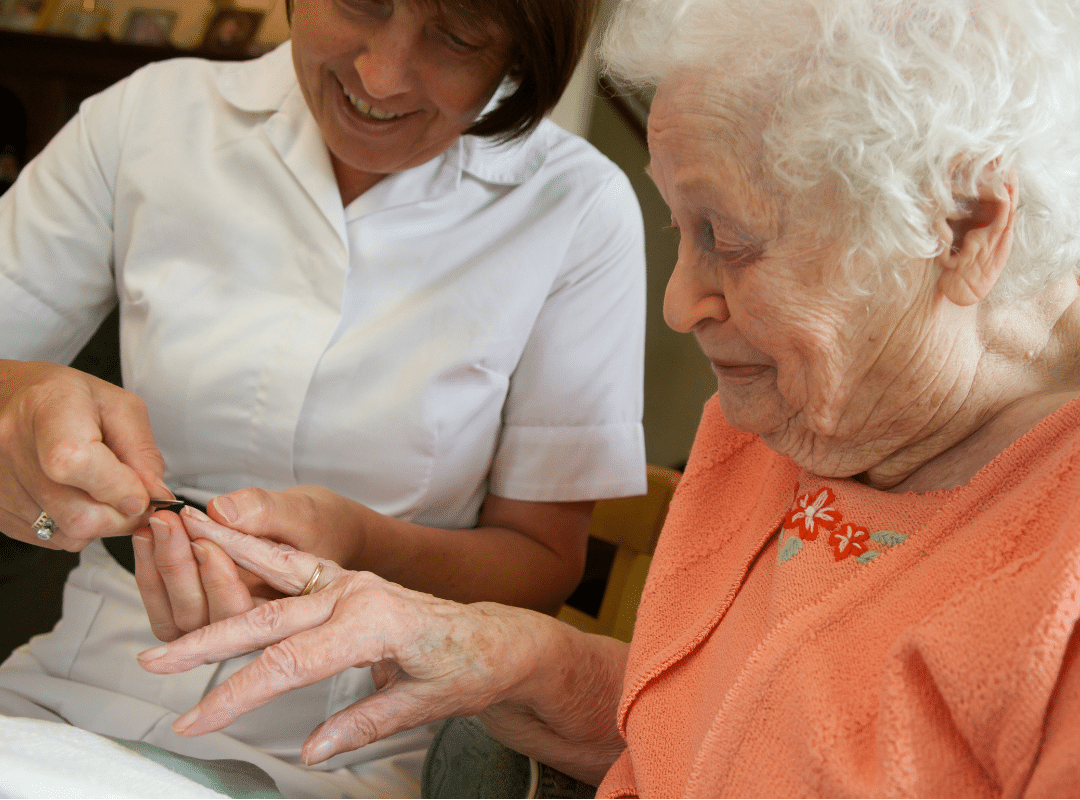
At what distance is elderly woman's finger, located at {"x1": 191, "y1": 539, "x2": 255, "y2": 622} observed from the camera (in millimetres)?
897

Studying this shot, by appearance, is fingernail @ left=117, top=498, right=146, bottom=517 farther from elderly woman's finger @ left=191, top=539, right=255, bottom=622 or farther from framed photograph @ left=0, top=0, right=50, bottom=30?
framed photograph @ left=0, top=0, right=50, bottom=30

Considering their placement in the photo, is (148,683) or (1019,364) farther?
(148,683)

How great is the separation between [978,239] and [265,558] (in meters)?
0.76

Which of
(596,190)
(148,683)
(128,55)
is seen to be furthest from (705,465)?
(128,55)

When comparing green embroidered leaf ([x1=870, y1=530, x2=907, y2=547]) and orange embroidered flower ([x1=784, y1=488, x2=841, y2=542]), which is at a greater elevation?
green embroidered leaf ([x1=870, y1=530, x2=907, y2=547])

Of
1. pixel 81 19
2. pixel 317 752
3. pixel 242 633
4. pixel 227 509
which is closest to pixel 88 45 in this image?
pixel 81 19

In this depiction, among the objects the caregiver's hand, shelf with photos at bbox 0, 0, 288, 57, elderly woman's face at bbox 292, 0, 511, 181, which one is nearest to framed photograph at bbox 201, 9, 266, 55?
shelf with photos at bbox 0, 0, 288, 57

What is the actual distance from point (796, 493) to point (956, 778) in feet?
1.26

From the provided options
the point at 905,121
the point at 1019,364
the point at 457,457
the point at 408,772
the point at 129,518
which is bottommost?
the point at 408,772

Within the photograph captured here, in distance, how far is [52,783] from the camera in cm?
65

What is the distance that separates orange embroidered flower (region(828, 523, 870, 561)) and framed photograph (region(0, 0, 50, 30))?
2696 mm

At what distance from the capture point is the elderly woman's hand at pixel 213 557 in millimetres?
898

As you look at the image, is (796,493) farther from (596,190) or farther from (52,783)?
(52,783)

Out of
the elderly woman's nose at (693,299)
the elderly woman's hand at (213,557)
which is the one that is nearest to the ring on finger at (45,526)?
the elderly woman's hand at (213,557)
